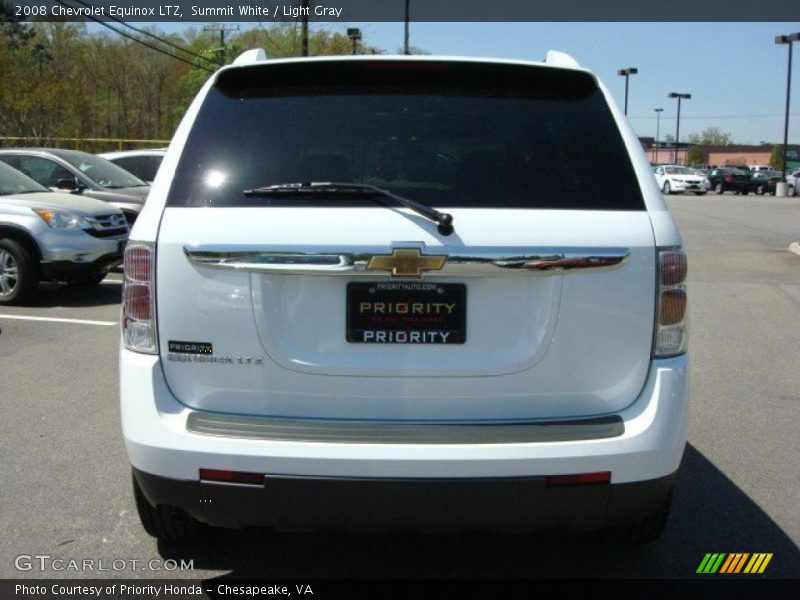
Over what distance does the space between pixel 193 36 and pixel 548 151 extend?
5533cm

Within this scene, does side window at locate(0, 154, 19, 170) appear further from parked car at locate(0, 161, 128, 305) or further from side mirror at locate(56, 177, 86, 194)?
parked car at locate(0, 161, 128, 305)

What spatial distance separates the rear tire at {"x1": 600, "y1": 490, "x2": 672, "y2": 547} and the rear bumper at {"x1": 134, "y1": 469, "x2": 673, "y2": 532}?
55 centimetres

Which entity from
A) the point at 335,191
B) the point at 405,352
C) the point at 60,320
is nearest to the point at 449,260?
the point at 405,352

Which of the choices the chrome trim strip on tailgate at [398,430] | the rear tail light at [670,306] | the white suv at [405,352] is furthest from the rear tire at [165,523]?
the rear tail light at [670,306]

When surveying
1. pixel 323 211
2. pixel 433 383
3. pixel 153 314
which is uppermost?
pixel 323 211

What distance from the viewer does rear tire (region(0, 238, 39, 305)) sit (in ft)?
32.6

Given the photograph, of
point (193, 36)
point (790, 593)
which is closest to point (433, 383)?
point (790, 593)

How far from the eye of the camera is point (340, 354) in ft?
9.39

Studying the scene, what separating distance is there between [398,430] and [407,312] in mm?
381

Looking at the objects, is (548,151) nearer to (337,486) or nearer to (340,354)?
(340,354)

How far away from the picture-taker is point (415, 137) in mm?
3207

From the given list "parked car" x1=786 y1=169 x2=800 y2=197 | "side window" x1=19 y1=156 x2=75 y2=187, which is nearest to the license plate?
"side window" x1=19 y1=156 x2=75 y2=187

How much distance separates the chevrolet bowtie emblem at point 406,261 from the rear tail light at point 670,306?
743mm

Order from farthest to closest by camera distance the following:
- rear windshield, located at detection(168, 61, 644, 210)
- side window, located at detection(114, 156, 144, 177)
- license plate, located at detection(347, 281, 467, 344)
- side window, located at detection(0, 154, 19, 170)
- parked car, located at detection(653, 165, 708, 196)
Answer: parked car, located at detection(653, 165, 708, 196), side window, located at detection(114, 156, 144, 177), side window, located at detection(0, 154, 19, 170), rear windshield, located at detection(168, 61, 644, 210), license plate, located at detection(347, 281, 467, 344)
